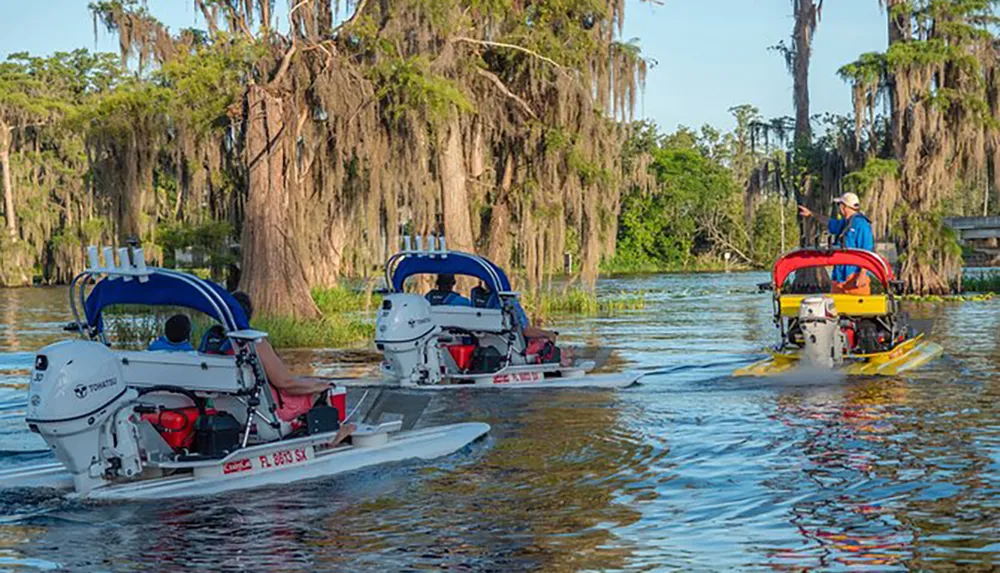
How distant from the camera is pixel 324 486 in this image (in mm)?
11305

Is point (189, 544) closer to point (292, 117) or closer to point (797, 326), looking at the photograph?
point (797, 326)

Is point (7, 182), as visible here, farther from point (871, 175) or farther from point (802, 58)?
point (871, 175)

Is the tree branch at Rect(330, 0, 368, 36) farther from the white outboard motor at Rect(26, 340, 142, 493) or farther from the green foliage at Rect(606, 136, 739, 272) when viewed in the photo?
the green foliage at Rect(606, 136, 739, 272)

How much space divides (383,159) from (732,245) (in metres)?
63.7

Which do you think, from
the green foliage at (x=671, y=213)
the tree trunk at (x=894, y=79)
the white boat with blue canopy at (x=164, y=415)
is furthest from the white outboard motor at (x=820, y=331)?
the green foliage at (x=671, y=213)

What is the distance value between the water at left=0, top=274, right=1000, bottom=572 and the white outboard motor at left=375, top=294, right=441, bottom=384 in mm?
450

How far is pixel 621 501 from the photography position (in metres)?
10.4

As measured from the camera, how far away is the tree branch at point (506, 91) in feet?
106

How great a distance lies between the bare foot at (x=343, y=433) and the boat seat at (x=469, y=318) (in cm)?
470

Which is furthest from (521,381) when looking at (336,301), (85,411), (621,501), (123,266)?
(336,301)

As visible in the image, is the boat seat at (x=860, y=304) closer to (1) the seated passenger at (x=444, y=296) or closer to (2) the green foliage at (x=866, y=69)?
(1) the seated passenger at (x=444, y=296)

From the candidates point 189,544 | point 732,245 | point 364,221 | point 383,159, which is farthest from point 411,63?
point 732,245

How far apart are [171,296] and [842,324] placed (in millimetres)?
10190

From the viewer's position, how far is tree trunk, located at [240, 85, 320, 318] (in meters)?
28.3
